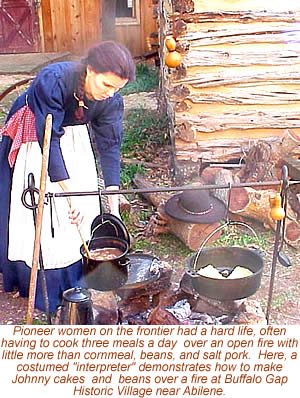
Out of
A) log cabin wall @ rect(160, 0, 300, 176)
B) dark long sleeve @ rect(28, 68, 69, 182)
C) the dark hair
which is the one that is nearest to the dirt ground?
dark long sleeve @ rect(28, 68, 69, 182)

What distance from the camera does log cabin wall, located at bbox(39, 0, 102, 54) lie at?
12.2 meters

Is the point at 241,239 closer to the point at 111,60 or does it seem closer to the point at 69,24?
the point at 111,60

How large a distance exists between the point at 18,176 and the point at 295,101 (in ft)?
10.1

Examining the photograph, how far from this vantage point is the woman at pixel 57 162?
3.00 m

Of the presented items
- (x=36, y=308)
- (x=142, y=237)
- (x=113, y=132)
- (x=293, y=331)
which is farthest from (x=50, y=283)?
(x=293, y=331)

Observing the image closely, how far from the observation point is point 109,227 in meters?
3.08

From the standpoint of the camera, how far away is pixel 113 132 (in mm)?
3422

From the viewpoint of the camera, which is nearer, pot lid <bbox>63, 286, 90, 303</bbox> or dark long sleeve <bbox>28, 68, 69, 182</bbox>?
pot lid <bbox>63, 286, 90, 303</bbox>

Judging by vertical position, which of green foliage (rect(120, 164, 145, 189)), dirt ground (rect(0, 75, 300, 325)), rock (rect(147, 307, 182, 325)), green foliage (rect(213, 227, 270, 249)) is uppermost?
rock (rect(147, 307, 182, 325))

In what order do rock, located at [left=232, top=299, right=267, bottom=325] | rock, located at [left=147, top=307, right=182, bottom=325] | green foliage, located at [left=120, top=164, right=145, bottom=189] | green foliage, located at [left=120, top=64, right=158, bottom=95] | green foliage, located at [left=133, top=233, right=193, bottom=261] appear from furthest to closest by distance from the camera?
green foliage, located at [left=120, top=64, right=158, bottom=95], green foliage, located at [left=120, top=164, right=145, bottom=189], green foliage, located at [left=133, top=233, right=193, bottom=261], rock, located at [left=232, top=299, right=267, bottom=325], rock, located at [left=147, top=307, right=182, bottom=325]

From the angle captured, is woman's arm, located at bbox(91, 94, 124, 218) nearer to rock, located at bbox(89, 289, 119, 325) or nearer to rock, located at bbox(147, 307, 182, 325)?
rock, located at bbox(89, 289, 119, 325)

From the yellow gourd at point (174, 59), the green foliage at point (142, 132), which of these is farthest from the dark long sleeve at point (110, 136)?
the green foliage at point (142, 132)
